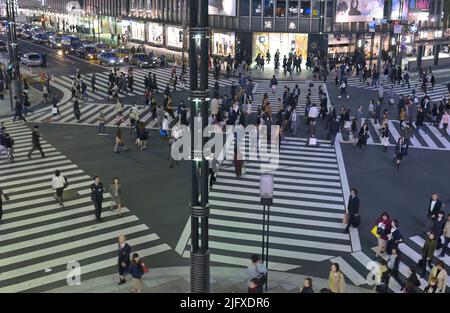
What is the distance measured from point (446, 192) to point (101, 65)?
4348 centimetres

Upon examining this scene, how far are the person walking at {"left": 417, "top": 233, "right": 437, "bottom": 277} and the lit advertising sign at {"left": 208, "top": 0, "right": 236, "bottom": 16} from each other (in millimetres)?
47424

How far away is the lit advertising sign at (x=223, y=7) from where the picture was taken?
58250 mm

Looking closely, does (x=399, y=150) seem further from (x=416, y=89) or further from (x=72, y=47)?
(x=72, y=47)

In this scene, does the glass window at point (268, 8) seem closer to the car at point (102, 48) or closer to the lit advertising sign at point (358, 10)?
the lit advertising sign at point (358, 10)

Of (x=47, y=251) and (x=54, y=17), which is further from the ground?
(x=54, y=17)

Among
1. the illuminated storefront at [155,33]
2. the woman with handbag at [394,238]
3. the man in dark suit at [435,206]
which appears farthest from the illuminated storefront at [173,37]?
the woman with handbag at [394,238]

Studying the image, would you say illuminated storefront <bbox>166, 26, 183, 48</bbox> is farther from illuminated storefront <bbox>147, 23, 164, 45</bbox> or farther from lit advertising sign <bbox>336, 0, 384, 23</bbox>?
lit advertising sign <bbox>336, 0, 384, 23</bbox>

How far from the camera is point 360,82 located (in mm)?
48344

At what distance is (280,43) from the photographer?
58.7m

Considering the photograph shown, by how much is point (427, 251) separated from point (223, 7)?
49392mm

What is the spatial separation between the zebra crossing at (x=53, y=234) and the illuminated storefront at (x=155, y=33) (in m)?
55.3

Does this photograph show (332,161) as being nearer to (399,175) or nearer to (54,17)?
(399,175)

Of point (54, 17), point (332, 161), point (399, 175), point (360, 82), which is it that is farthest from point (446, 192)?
point (54, 17)

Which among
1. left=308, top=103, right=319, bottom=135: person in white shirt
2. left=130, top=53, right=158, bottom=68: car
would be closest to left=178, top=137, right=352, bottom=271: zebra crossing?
left=308, top=103, right=319, bottom=135: person in white shirt
